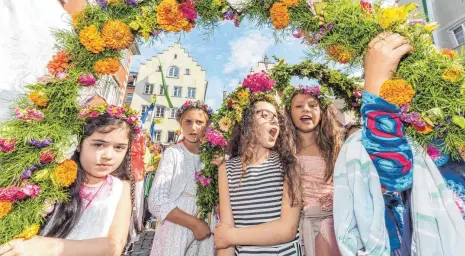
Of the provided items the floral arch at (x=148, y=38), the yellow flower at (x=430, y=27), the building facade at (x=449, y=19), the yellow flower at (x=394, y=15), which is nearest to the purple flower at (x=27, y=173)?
the floral arch at (x=148, y=38)

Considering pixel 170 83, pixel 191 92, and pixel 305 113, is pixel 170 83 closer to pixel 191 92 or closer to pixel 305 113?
pixel 191 92

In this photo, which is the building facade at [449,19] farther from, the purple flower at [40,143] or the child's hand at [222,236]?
the purple flower at [40,143]

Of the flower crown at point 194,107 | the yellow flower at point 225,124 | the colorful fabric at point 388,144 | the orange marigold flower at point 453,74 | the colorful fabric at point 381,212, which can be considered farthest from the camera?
the flower crown at point 194,107

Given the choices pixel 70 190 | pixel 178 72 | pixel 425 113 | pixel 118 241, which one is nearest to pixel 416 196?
pixel 425 113

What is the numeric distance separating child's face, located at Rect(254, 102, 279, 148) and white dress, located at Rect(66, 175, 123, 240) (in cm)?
130

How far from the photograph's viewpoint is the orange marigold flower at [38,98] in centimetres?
205

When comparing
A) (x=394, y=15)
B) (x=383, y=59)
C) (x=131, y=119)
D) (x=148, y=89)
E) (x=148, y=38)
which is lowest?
(x=131, y=119)

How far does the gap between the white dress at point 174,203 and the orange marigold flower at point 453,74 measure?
7.90ft

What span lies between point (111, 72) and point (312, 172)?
84.1 inches

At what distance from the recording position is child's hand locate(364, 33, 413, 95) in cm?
169

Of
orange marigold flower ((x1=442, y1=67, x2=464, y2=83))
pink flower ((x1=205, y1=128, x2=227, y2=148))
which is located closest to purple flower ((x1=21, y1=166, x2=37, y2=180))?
pink flower ((x1=205, y1=128, x2=227, y2=148))

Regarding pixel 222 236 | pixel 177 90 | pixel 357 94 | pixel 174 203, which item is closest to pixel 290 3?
pixel 357 94

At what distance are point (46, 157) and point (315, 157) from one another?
2.46 meters

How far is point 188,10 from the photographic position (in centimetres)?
239
